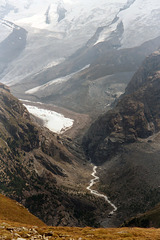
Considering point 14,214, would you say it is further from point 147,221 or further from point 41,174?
point 41,174

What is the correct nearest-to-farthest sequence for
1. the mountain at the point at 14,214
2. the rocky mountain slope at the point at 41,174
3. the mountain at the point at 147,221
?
the mountain at the point at 14,214 < the mountain at the point at 147,221 < the rocky mountain slope at the point at 41,174

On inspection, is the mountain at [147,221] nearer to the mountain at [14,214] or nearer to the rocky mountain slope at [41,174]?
the mountain at [14,214]

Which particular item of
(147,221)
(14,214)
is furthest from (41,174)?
(147,221)

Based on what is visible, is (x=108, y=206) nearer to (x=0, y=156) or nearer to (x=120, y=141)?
(x=0, y=156)

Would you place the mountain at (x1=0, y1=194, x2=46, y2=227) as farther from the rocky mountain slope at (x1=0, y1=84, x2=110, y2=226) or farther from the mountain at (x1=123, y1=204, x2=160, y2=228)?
the rocky mountain slope at (x1=0, y1=84, x2=110, y2=226)

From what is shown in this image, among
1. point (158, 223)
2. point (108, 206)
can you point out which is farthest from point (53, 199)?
point (158, 223)

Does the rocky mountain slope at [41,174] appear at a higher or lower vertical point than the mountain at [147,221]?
lower

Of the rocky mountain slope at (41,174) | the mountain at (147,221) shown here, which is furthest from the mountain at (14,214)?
the rocky mountain slope at (41,174)

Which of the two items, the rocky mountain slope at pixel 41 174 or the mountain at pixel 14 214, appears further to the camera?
the rocky mountain slope at pixel 41 174
